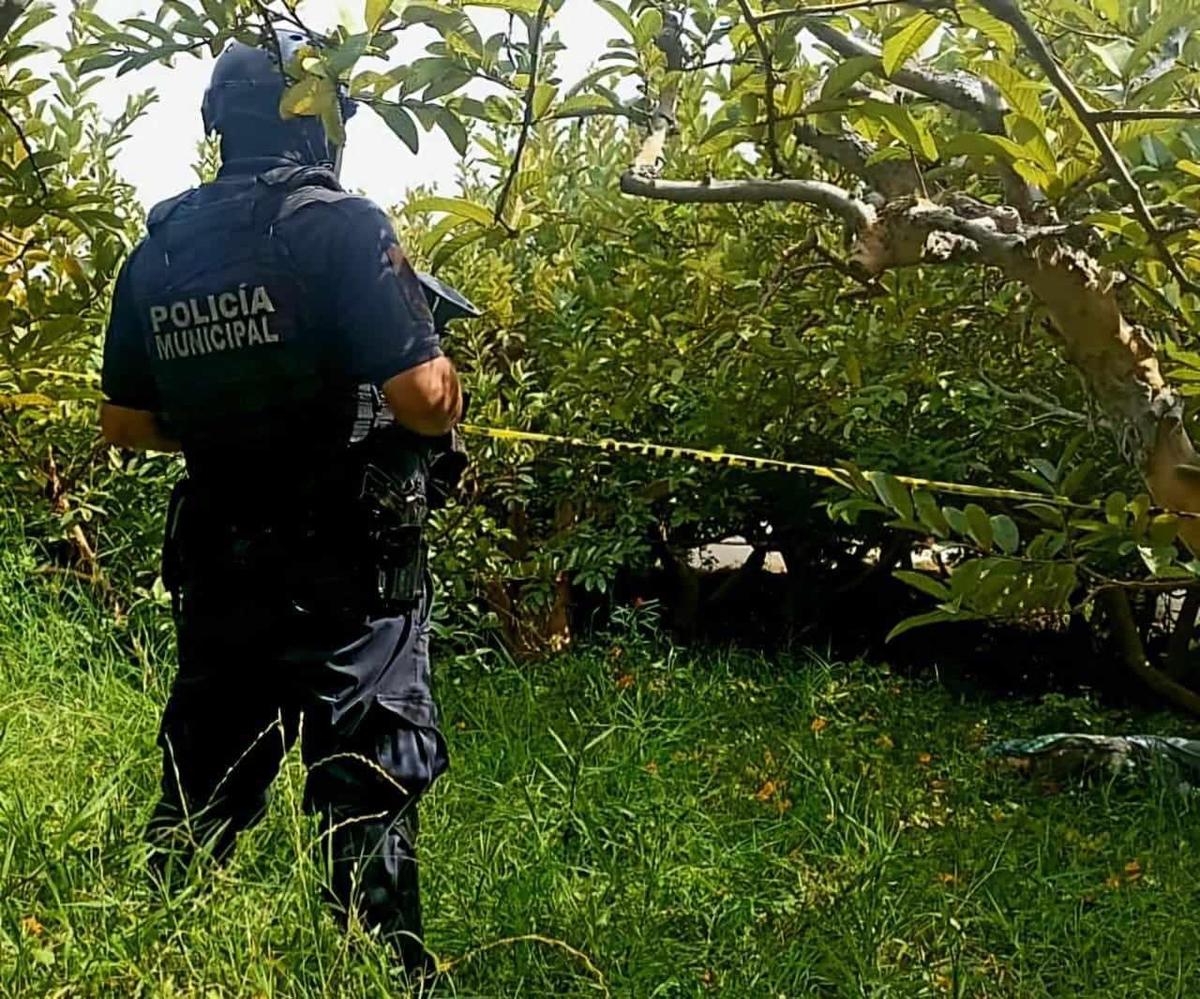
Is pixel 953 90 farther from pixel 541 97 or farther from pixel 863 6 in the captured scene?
pixel 541 97

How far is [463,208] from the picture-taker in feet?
4.03

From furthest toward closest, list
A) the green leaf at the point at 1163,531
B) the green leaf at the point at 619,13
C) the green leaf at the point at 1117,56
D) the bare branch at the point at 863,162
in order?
the bare branch at the point at 863,162, the green leaf at the point at 1163,531, the green leaf at the point at 619,13, the green leaf at the point at 1117,56

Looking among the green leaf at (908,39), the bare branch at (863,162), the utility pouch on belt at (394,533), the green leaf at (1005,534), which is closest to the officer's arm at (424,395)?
the utility pouch on belt at (394,533)

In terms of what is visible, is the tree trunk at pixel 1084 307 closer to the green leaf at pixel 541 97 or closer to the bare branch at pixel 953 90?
the bare branch at pixel 953 90

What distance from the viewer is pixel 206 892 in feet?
6.18

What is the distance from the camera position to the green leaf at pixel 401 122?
3.30 feet

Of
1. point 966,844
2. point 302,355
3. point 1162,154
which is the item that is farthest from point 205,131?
point 966,844

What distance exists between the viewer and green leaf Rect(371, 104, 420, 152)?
1.00 metres

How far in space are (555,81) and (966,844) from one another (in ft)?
7.26

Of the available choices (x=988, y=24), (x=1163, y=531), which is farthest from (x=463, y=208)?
(x=1163, y=531)

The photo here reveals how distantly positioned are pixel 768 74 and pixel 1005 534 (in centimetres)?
60

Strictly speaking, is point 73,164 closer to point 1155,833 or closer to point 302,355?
point 302,355

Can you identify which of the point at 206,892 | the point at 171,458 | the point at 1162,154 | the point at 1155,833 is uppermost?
the point at 1162,154

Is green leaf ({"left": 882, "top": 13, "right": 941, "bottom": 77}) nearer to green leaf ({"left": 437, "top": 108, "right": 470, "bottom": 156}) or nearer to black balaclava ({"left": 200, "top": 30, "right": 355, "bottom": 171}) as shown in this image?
green leaf ({"left": 437, "top": 108, "right": 470, "bottom": 156})
